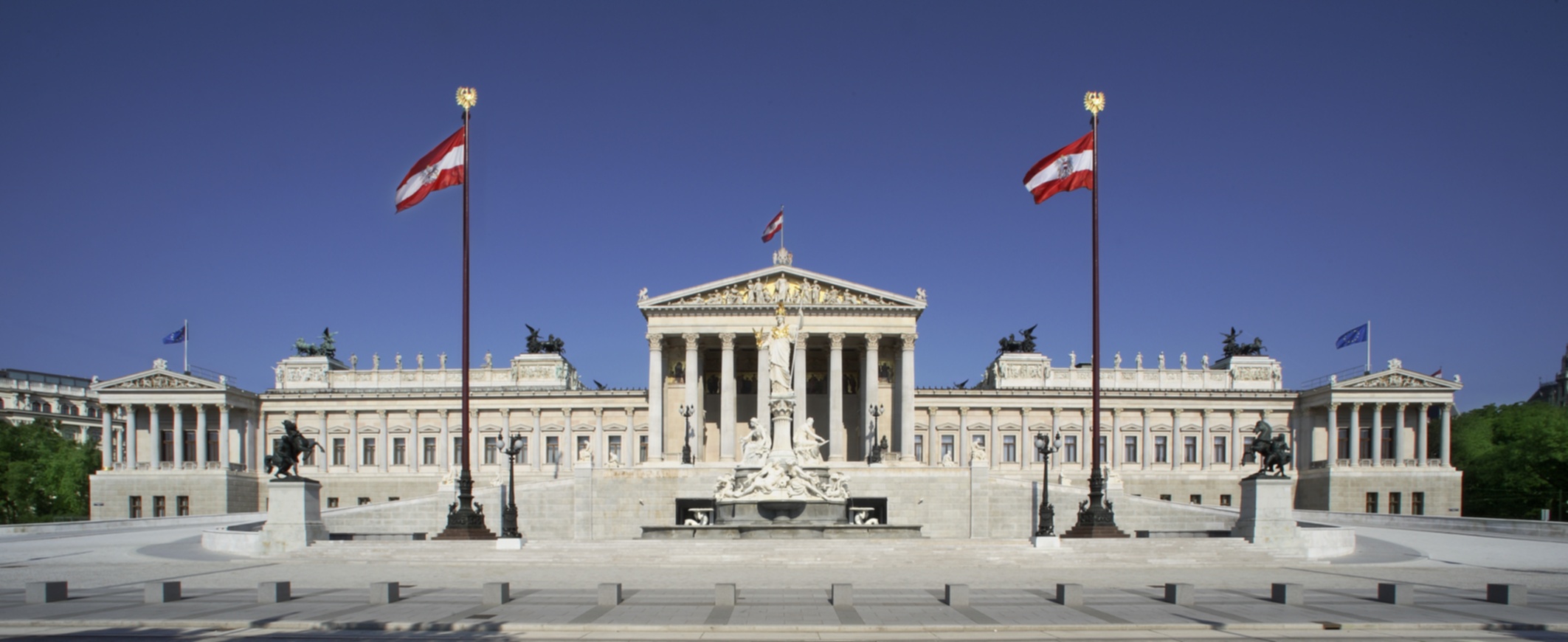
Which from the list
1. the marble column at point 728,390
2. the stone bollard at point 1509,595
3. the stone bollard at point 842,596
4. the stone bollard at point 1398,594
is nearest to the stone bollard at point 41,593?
the stone bollard at point 842,596

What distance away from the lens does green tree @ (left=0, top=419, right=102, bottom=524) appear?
3263 inches

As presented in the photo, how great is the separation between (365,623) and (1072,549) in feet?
69.7

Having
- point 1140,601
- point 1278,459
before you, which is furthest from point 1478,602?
point 1278,459

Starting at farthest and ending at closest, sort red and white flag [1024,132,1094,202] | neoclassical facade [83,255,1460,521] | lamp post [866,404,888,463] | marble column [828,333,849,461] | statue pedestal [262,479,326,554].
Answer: neoclassical facade [83,255,1460,521] → marble column [828,333,849,461] → lamp post [866,404,888,463] → red and white flag [1024,132,1094,202] → statue pedestal [262,479,326,554]

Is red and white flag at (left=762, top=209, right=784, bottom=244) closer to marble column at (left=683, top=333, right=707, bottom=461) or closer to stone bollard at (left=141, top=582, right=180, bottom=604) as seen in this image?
marble column at (left=683, top=333, right=707, bottom=461)

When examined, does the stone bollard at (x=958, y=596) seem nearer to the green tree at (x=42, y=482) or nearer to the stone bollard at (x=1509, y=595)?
the stone bollard at (x=1509, y=595)

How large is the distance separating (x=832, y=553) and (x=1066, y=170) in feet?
52.0

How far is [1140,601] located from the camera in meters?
21.9

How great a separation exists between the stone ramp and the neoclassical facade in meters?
39.7

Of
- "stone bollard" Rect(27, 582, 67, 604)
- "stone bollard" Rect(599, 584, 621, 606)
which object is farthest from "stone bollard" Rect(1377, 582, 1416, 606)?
"stone bollard" Rect(27, 582, 67, 604)

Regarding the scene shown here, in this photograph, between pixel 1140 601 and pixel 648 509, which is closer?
pixel 1140 601

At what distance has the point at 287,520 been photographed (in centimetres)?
3456

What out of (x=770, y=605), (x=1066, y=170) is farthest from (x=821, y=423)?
(x=770, y=605)

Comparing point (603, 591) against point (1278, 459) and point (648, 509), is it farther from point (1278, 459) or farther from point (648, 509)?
point (648, 509)
